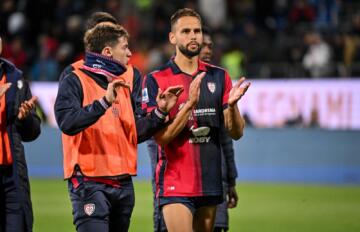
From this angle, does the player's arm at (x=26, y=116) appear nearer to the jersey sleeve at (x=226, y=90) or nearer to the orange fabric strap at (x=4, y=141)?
the orange fabric strap at (x=4, y=141)

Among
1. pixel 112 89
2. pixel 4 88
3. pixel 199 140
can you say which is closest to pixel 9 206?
pixel 4 88

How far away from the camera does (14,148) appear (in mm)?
7629

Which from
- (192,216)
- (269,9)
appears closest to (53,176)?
(269,9)

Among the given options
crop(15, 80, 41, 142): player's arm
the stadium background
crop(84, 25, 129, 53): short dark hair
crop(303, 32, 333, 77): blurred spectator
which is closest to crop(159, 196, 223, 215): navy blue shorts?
crop(15, 80, 41, 142): player's arm

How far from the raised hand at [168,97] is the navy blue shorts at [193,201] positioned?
83 cm

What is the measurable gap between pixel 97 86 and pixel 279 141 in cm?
A: 1155

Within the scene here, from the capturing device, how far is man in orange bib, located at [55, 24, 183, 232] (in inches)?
282

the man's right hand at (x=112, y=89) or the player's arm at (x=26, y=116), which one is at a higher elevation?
the man's right hand at (x=112, y=89)

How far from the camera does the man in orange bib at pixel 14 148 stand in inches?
296

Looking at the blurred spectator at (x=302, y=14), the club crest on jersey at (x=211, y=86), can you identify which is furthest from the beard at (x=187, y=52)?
the blurred spectator at (x=302, y=14)

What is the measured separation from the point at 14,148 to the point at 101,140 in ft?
2.74

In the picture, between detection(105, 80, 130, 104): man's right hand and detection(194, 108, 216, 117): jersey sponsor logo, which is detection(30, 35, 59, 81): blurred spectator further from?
detection(105, 80, 130, 104): man's right hand

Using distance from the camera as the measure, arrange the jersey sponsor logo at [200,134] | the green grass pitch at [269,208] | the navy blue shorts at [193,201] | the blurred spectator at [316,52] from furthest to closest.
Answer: the blurred spectator at [316,52], the green grass pitch at [269,208], the jersey sponsor logo at [200,134], the navy blue shorts at [193,201]

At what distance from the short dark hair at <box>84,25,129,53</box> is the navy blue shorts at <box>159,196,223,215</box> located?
1.46m
